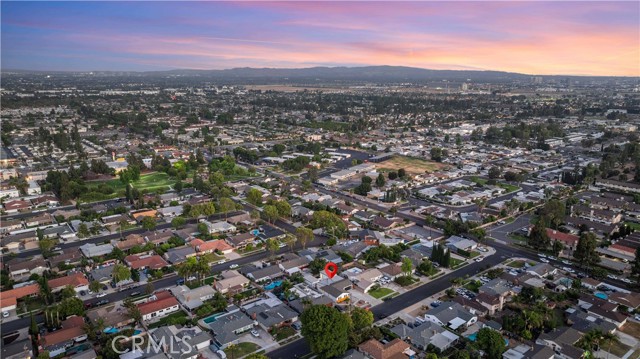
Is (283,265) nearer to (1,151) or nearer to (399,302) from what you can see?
(399,302)

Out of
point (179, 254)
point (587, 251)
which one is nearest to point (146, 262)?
point (179, 254)

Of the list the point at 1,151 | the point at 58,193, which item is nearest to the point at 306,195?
the point at 58,193

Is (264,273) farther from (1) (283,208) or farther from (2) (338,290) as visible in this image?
(1) (283,208)

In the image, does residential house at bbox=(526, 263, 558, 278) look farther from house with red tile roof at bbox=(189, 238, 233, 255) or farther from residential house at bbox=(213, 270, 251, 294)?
house with red tile roof at bbox=(189, 238, 233, 255)

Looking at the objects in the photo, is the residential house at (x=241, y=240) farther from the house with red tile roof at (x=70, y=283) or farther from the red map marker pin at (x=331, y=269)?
the house with red tile roof at (x=70, y=283)

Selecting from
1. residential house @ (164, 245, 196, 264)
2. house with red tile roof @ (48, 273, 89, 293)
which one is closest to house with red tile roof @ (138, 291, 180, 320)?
house with red tile roof @ (48, 273, 89, 293)
